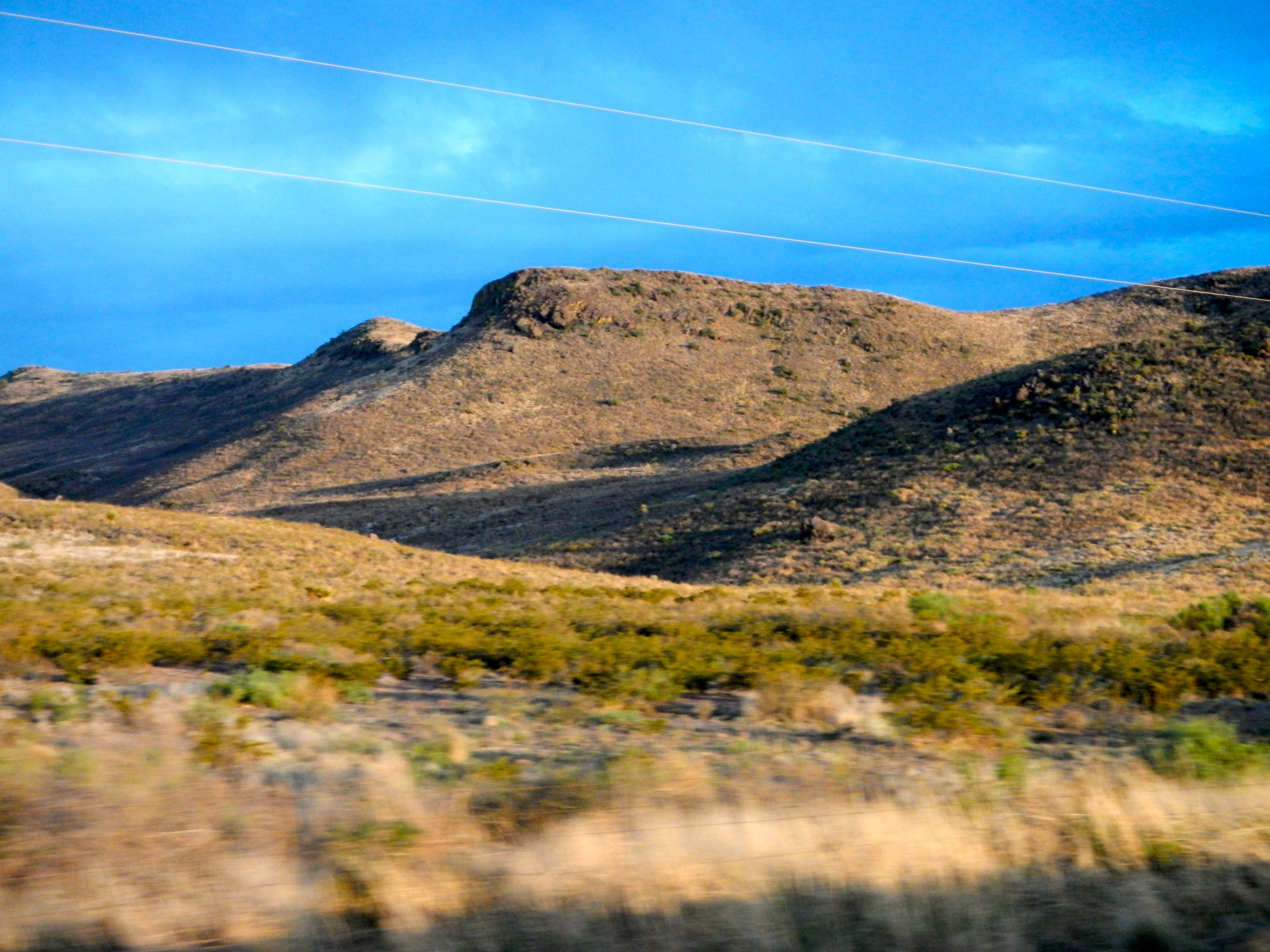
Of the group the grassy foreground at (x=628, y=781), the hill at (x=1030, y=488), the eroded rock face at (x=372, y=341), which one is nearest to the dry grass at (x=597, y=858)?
the grassy foreground at (x=628, y=781)

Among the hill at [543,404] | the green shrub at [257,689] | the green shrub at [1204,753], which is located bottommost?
the green shrub at [1204,753]

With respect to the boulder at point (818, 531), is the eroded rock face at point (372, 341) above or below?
above

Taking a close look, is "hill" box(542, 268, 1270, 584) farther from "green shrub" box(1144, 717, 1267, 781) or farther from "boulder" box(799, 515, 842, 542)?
"green shrub" box(1144, 717, 1267, 781)

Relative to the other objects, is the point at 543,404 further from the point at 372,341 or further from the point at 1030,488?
the point at 1030,488

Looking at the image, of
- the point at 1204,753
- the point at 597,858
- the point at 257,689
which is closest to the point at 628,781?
the point at 597,858

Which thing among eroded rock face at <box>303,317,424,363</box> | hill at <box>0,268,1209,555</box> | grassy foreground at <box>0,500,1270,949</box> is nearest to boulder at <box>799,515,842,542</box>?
hill at <box>0,268,1209,555</box>

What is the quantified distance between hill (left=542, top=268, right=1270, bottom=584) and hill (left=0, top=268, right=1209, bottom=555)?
7.50 m

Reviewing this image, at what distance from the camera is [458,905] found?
4.38 m

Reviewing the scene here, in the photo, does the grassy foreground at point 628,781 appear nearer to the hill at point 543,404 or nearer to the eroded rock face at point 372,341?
the hill at point 543,404

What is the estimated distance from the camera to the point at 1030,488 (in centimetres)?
3734

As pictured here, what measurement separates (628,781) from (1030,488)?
34723 mm

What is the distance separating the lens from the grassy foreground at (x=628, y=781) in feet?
14.1

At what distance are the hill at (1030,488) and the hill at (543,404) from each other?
295 inches

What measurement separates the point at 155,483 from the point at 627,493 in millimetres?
43003
